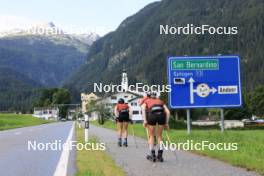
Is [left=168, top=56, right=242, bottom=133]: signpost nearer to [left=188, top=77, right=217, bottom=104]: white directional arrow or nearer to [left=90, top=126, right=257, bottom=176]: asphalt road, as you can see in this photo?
[left=188, top=77, right=217, bottom=104]: white directional arrow

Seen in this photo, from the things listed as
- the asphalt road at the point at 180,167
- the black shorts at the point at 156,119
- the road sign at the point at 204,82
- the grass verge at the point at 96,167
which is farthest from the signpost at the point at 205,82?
the black shorts at the point at 156,119

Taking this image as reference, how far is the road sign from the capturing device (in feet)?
83.8

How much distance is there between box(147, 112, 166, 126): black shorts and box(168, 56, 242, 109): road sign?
11048mm

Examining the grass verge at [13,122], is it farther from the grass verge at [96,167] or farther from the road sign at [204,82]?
the grass verge at [96,167]

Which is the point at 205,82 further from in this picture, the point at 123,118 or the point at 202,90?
the point at 123,118

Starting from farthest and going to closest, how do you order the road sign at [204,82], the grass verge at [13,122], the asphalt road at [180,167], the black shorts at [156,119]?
the grass verge at [13,122], the road sign at [204,82], the black shorts at [156,119], the asphalt road at [180,167]


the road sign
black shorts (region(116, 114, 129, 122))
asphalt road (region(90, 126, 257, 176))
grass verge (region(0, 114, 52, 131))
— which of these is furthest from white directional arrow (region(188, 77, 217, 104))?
grass verge (region(0, 114, 52, 131))

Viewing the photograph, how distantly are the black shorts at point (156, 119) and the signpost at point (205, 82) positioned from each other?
11.1m

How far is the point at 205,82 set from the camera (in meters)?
25.6

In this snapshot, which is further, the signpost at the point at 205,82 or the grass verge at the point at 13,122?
the grass verge at the point at 13,122

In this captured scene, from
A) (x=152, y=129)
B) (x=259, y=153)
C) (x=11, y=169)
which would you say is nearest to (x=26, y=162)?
(x=11, y=169)

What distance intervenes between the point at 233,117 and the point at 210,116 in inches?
854

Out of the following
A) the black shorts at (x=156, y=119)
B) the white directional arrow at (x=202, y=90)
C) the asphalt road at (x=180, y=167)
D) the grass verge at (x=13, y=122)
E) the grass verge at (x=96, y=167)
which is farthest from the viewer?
the grass verge at (x=13, y=122)

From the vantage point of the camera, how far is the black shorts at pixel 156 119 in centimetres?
1448
